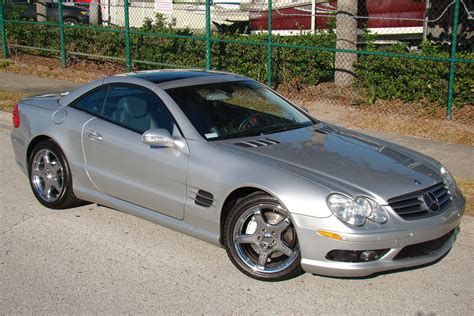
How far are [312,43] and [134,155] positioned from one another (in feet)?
23.3

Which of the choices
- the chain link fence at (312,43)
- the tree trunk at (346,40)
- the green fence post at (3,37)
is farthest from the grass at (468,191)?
the green fence post at (3,37)

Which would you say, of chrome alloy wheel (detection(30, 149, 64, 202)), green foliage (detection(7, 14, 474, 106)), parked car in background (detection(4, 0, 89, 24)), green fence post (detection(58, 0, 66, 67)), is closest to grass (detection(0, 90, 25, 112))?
→ green foliage (detection(7, 14, 474, 106))

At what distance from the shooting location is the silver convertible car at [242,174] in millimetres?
4562

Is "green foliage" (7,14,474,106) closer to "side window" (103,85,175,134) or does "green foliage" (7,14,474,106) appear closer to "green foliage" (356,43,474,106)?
"green foliage" (356,43,474,106)

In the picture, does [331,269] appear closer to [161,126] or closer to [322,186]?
[322,186]

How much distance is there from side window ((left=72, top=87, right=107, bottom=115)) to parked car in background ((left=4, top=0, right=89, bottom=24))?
1241 centimetres

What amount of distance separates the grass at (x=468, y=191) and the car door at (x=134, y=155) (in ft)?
9.64

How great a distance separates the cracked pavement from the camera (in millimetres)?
4496

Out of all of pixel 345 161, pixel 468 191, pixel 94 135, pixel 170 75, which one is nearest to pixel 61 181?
pixel 94 135

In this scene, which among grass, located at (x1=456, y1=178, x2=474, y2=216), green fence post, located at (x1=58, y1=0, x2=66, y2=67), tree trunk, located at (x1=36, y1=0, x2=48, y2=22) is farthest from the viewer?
tree trunk, located at (x1=36, y1=0, x2=48, y2=22)

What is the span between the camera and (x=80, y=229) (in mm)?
5992

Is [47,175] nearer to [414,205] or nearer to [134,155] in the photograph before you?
[134,155]

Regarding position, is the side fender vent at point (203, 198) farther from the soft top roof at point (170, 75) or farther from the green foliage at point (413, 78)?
the green foliage at point (413, 78)

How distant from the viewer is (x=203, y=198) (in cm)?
512
